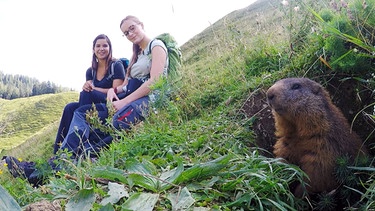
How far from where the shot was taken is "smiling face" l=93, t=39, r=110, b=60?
20.8ft

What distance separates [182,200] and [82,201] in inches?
22.6

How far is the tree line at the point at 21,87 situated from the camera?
6631 cm

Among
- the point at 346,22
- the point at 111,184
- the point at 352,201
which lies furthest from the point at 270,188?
the point at 346,22

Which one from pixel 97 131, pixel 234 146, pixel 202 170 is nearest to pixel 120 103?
pixel 97 131

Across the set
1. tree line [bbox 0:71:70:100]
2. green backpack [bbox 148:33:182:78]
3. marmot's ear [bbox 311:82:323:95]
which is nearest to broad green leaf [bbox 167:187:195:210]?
marmot's ear [bbox 311:82:323:95]

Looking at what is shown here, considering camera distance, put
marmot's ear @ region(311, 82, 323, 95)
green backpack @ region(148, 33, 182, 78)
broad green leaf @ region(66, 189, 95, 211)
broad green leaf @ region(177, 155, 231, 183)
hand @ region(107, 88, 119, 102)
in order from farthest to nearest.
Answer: green backpack @ region(148, 33, 182, 78)
hand @ region(107, 88, 119, 102)
marmot's ear @ region(311, 82, 323, 95)
broad green leaf @ region(177, 155, 231, 183)
broad green leaf @ region(66, 189, 95, 211)

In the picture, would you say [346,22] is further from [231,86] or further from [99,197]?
[99,197]

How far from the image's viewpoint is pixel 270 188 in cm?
258

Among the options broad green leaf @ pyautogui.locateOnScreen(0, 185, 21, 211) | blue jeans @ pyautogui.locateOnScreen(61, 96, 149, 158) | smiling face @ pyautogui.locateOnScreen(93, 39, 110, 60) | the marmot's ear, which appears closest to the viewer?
broad green leaf @ pyautogui.locateOnScreen(0, 185, 21, 211)

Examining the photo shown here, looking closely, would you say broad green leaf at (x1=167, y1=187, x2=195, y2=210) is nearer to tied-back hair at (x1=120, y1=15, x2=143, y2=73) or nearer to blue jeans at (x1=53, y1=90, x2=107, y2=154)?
blue jeans at (x1=53, y1=90, x2=107, y2=154)

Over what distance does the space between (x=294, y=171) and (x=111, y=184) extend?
1.42 meters

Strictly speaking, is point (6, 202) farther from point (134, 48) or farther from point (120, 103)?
point (134, 48)

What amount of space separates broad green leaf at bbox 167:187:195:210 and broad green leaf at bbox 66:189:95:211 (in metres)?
0.46

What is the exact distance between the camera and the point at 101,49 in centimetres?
633
